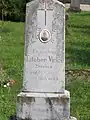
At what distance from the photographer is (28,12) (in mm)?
7879

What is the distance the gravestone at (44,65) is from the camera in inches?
310

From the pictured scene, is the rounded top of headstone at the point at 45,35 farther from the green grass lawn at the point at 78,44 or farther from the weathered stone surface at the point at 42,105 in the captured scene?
the green grass lawn at the point at 78,44

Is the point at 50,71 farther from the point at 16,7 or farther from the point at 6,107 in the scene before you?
the point at 16,7

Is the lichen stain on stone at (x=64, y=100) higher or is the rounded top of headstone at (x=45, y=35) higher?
the rounded top of headstone at (x=45, y=35)

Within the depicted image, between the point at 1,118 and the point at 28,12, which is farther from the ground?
the point at 28,12

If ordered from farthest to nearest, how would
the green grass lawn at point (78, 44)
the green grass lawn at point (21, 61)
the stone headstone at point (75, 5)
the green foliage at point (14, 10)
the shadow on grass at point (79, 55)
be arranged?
the stone headstone at point (75, 5)
the green foliage at point (14, 10)
the shadow on grass at point (79, 55)
the green grass lawn at point (78, 44)
the green grass lawn at point (21, 61)

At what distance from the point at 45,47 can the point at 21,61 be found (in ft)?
21.9

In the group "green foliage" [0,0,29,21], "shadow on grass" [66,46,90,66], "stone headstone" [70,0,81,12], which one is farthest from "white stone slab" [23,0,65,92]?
"stone headstone" [70,0,81,12]

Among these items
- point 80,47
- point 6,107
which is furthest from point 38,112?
point 80,47

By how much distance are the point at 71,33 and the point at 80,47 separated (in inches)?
182

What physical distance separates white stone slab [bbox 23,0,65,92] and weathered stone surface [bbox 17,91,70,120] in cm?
12

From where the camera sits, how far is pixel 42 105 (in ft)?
26.0

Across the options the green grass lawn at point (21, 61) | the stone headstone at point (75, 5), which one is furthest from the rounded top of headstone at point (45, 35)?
the stone headstone at point (75, 5)

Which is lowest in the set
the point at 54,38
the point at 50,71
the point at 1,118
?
the point at 1,118
